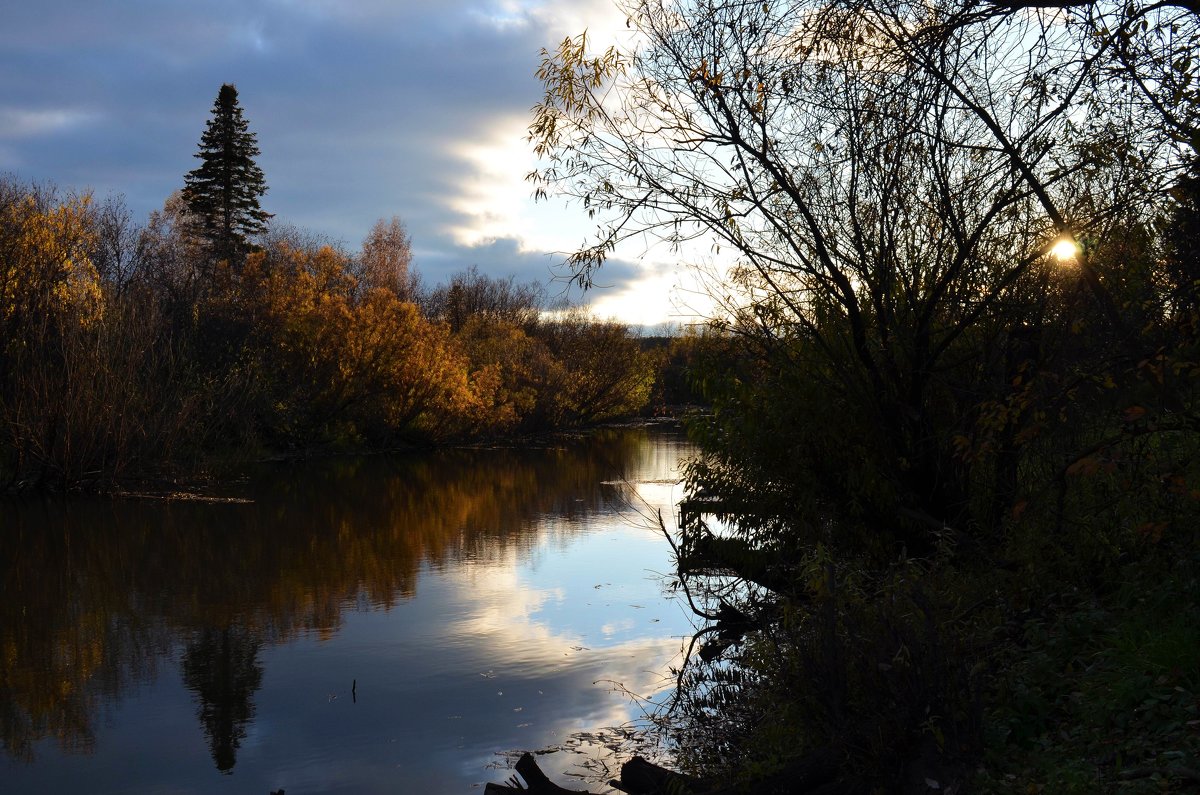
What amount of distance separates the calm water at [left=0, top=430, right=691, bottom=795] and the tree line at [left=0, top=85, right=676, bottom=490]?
226cm

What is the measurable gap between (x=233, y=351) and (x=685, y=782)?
30471 mm

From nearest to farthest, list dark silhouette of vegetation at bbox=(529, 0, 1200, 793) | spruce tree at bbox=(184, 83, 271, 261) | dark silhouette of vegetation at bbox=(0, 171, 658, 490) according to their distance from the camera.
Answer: dark silhouette of vegetation at bbox=(529, 0, 1200, 793) → dark silhouette of vegetation at bbox=(0, 171, 658, 490) → spruce tree at bbox=(184, 83, 271, 261)

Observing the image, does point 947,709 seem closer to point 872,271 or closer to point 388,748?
point 388,748

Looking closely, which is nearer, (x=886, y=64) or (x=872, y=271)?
(x=886, y=64)

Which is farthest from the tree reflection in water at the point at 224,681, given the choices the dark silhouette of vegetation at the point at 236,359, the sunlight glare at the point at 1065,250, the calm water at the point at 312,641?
the dark silhouette of vegetation at the point at 236,359

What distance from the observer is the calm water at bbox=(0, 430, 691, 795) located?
8.22 meters

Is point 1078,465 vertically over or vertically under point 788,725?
over

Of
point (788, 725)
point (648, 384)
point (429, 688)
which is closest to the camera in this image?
point (788, 725)

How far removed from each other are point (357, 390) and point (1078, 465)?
3444cm

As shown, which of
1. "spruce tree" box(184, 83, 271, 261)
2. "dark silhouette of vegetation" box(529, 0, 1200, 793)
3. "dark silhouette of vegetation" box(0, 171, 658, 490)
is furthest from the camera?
"spruce tree" box(184, 83, 271, 261)

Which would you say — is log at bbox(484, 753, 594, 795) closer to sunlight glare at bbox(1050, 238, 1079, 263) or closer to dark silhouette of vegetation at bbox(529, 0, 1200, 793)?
dark silhouette of vegetation at bbox(529, 0, 1200, 793)

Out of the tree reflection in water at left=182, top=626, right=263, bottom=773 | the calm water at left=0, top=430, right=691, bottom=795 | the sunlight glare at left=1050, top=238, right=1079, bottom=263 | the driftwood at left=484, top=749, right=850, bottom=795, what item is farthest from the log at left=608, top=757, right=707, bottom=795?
the sunlight glare at left=1050, top=238, right=1079, bottom=263

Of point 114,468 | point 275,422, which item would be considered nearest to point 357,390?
point 275,422

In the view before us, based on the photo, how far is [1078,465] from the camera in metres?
5.70
